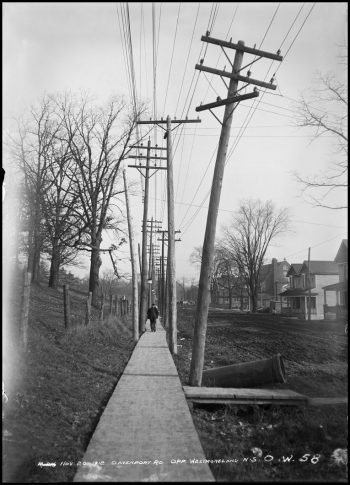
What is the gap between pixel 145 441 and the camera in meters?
5.09

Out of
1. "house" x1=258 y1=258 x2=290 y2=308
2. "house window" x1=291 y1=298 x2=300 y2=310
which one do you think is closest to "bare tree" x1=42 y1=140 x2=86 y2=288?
"house window" x1=291 y1=298 x2=300 y2=310

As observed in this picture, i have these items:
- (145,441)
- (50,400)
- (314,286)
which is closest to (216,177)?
(50,400)

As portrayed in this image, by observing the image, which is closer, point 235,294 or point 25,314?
point 25,314

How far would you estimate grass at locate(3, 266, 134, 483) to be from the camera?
4066 mm

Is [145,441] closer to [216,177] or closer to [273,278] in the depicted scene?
[216,177]

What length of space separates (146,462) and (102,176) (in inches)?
1039

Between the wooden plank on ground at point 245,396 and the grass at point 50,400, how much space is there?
5.30 feet

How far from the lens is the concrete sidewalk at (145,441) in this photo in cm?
414

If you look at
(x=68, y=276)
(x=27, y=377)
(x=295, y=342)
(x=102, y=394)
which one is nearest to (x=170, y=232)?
(x=295, y=342)

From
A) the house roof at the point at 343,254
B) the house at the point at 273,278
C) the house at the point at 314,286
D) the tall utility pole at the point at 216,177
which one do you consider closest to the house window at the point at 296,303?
the house at the point at 314,286

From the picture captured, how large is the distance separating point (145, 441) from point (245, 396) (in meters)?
2.50

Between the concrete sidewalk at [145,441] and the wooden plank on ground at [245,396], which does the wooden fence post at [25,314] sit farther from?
the wooden plank on ground at [245,396]

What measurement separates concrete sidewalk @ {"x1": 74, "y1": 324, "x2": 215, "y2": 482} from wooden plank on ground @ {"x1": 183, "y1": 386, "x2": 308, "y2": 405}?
30 cm

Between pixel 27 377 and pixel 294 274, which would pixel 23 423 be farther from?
pixel 294 274
